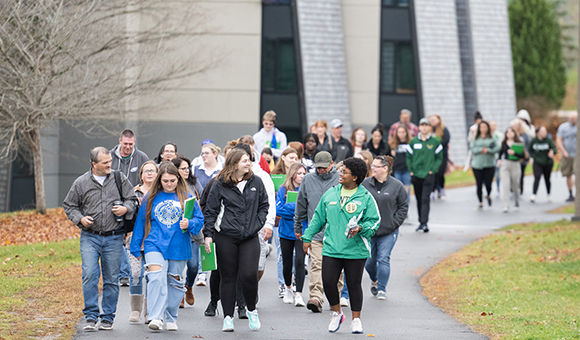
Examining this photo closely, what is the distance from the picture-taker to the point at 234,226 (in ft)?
26.0

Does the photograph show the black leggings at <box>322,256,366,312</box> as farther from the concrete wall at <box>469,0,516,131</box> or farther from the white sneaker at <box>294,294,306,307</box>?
the concrete wall at <box>469,0,516,131</box>

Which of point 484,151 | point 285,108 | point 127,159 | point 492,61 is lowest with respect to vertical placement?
point 127,159

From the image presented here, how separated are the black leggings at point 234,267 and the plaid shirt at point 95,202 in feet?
3.31

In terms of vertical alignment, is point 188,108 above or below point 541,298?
above

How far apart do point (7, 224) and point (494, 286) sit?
988 centimetres

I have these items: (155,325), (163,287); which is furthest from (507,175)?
(155,325)

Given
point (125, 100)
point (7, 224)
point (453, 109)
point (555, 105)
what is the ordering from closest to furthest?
point (7, 224) < point (125, 100) < point (453, 109) < point (555, 105)

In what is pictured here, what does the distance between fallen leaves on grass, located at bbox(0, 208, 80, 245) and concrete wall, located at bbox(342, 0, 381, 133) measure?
43.4 ft

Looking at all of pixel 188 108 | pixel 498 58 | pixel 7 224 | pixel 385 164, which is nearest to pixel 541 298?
pixel 385 164

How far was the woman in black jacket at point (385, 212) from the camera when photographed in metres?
9.85

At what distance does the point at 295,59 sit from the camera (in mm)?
27203

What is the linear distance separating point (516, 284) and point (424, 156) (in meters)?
4.81

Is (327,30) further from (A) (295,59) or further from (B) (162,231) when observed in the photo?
(B) (162,231)

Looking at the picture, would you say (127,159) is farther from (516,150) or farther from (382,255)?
(516,150)
